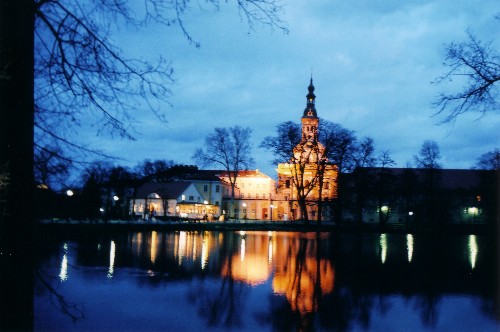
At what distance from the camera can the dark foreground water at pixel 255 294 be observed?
28.0ft

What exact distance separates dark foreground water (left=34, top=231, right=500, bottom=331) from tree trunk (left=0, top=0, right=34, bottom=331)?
0.92 ft

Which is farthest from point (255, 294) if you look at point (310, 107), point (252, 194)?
point (252, 194)

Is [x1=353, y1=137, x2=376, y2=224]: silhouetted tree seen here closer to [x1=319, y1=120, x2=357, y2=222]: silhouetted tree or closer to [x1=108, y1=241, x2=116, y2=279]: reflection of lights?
[x1=319, y1=120, x2=357, y2=222]: silhouetted tree

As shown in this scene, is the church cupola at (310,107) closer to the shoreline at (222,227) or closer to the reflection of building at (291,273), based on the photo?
the shoreline at (222,227)

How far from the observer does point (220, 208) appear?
335 feet

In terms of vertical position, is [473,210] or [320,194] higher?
[320,194]

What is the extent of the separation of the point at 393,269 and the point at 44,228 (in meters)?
14.1

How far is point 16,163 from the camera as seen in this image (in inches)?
186

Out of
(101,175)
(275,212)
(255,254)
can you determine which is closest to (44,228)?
(101,175)

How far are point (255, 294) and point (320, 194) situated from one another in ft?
145

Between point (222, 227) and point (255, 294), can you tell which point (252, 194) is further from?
point (255, 294)

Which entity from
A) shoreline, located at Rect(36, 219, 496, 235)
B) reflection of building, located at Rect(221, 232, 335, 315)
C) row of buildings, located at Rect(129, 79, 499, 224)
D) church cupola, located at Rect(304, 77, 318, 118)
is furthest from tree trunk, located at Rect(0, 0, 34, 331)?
church cupola, located at Rect(304, 77, 318, 118)

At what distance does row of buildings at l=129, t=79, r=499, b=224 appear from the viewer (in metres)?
55.6

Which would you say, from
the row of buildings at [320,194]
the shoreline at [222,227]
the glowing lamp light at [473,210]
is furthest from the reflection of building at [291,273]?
the glowing lamp light at [473,210]
